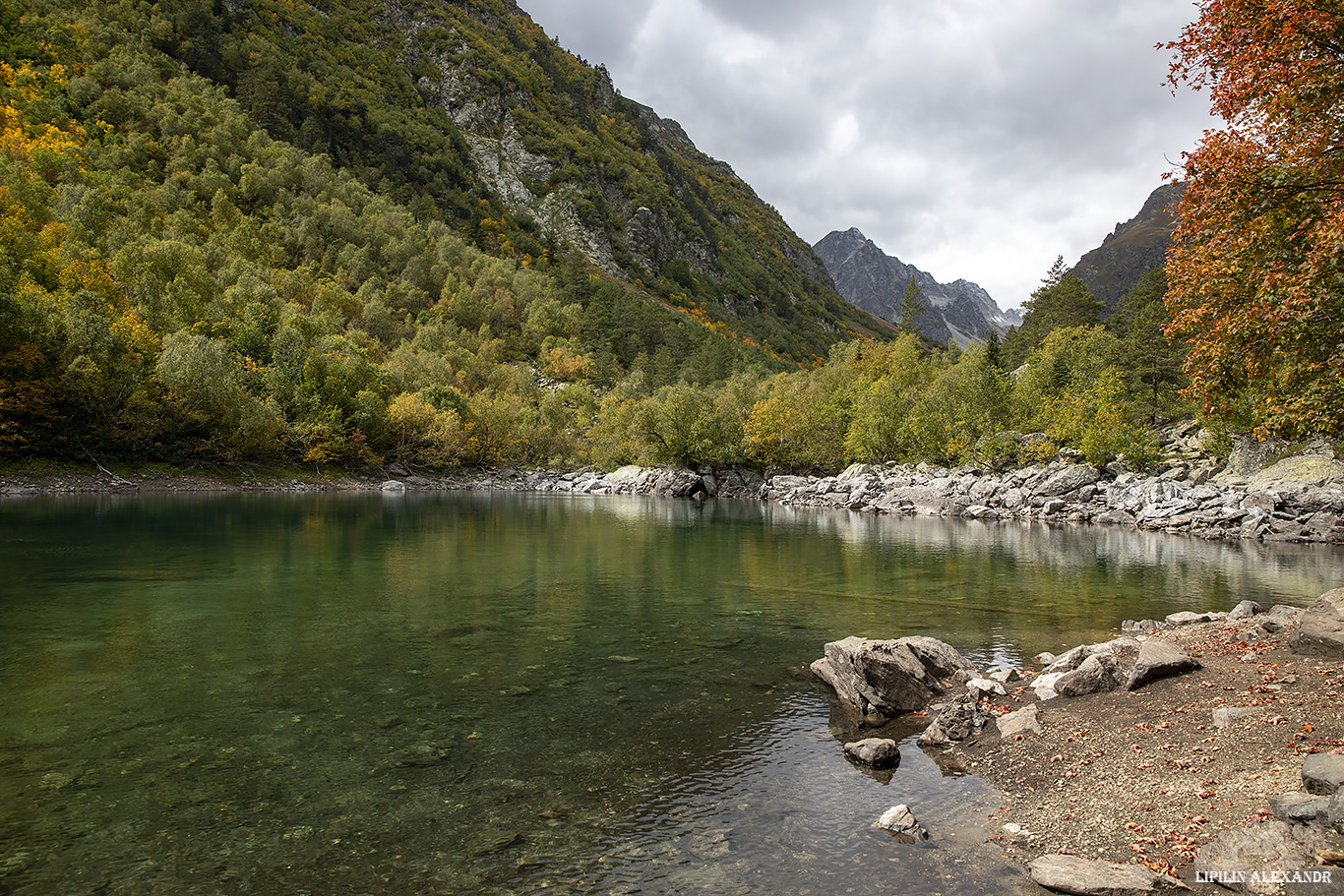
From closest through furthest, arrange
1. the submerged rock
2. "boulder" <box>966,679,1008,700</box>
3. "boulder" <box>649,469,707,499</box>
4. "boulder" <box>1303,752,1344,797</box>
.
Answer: "boulder" <box>1303,752,1344,797</box>
the submerged rock
"boulder" <box>966,679,1008,700</box>
"boulder" <box>649,469,707,499</box>

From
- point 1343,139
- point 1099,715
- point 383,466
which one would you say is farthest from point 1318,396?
point 383,466

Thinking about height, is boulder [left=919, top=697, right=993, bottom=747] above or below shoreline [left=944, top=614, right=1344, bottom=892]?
below

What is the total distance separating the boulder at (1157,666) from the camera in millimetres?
12688

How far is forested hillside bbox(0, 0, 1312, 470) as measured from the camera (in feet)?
228

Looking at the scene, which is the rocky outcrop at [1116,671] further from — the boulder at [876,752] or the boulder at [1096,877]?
the boulder at [1096,877]

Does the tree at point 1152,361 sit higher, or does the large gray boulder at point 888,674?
the tree at point 1152,361

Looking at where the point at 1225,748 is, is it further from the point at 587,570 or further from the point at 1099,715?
the point at 587,570

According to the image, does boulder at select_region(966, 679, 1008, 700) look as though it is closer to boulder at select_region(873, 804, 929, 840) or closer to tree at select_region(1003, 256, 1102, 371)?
boulder at select_region(873, 804, 929, 840)

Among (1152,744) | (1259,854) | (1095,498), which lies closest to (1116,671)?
(1152,744)

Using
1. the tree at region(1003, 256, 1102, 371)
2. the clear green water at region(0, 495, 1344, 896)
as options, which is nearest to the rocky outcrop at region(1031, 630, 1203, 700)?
the clear green water at region(0, 495, 1344, 896)

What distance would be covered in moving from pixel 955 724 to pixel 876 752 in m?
2.15

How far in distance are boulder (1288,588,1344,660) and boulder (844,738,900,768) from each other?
808 centimetres

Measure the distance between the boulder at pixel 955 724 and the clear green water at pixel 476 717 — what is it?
0.46 m

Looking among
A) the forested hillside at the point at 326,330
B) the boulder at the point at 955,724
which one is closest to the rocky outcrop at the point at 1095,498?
the forested hillside at the point at 326,330
